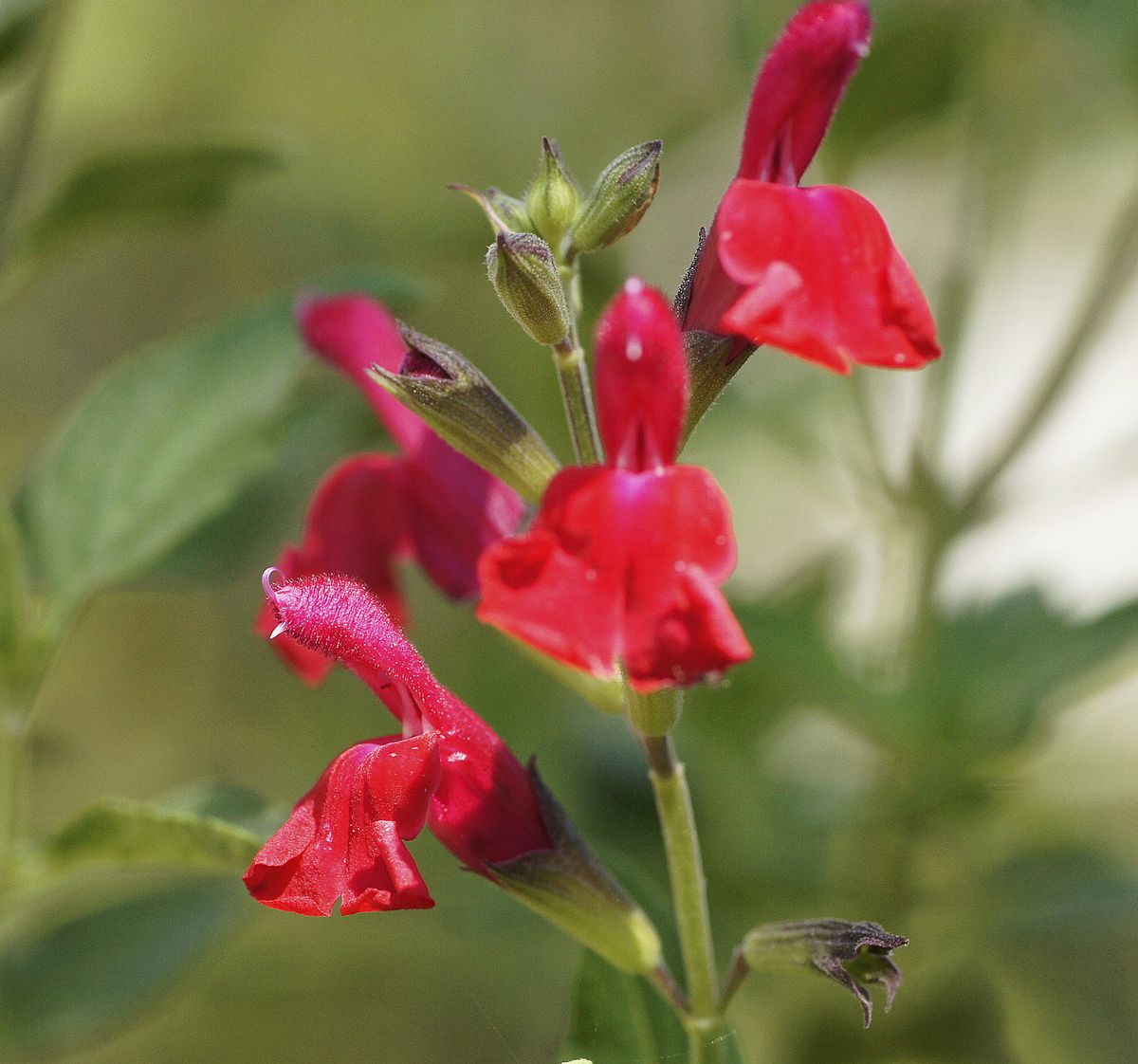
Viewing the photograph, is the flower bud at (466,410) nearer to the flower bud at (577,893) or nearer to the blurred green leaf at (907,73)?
the flower bud at (577,893)

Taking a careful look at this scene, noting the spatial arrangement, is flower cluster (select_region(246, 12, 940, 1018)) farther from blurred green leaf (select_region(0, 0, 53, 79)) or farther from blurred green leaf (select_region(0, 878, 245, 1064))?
blurred green leaf (select_region(0, 0, 53, 79))

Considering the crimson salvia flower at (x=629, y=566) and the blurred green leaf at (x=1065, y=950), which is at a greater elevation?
the crimson salvia flower at (x=629, y=566)

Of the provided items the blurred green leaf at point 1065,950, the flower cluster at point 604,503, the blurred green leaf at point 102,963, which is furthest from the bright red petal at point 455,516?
the blurred green leaf at point 1065,950

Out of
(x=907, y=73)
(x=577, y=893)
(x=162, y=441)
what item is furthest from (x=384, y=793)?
(x=907, y=73)

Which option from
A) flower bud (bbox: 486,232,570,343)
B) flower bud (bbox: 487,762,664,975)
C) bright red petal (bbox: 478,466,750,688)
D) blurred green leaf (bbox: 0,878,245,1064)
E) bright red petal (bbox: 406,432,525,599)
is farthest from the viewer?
blurred green leaf (bbox: 0,878,245,1064)

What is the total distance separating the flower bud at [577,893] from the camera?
756 mm

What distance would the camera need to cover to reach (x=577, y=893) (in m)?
0.76

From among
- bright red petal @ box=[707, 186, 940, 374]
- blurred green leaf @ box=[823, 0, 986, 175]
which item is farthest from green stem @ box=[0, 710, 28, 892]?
blurred green leaf @ box=[823, 0, 986, 175]

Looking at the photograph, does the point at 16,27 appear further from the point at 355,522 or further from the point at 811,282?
the point at 811,282

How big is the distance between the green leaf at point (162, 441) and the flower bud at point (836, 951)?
54 centimetres

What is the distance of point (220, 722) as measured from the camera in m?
2.06

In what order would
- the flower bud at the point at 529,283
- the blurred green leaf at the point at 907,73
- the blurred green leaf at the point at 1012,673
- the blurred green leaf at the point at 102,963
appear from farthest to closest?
the blurred green leaf at the point at 907,73 < the blurred green leaf at the point at 1012,673 < the blurred green leaf at the point at 102,963 < the flower bud at the point at 529,283

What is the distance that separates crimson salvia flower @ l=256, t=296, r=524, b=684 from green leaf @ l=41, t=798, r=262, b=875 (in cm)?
15

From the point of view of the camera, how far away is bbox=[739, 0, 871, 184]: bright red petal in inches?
30.1
